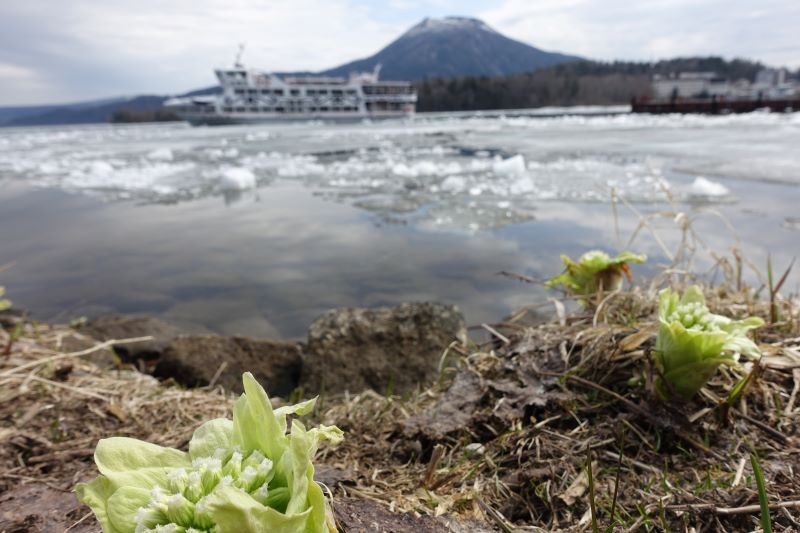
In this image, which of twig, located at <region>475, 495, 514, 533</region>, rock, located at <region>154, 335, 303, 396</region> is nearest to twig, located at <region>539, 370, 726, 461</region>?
twig, located at <region>475, 495, 514, 533</region>

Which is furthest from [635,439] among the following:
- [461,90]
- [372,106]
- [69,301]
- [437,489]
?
[461,90]

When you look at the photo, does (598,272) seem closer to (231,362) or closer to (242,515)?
(242,515)

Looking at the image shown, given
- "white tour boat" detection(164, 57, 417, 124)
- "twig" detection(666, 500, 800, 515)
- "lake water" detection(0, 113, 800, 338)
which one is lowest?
"lake water" detection(0, 113, 800, 338)

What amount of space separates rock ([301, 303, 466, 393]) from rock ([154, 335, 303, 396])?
0.72 ft

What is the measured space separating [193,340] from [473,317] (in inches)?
71.8

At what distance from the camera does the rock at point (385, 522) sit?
2.77 feet

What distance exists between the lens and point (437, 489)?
3.62ft

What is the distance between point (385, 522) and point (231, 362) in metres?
2.07

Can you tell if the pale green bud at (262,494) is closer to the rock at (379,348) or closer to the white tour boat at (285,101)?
the rock at (379,348)

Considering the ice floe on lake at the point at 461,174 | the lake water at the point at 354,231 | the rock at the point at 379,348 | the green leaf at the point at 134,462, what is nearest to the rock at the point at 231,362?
the rock at the point at 379,348

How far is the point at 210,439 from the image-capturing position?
71cm

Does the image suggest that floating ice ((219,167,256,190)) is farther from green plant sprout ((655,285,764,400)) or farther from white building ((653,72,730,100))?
white building ((653,72,730,100))

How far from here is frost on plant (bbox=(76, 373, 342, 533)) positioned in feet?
1.79

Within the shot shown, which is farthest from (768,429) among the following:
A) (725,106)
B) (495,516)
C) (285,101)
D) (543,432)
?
(285,101)
